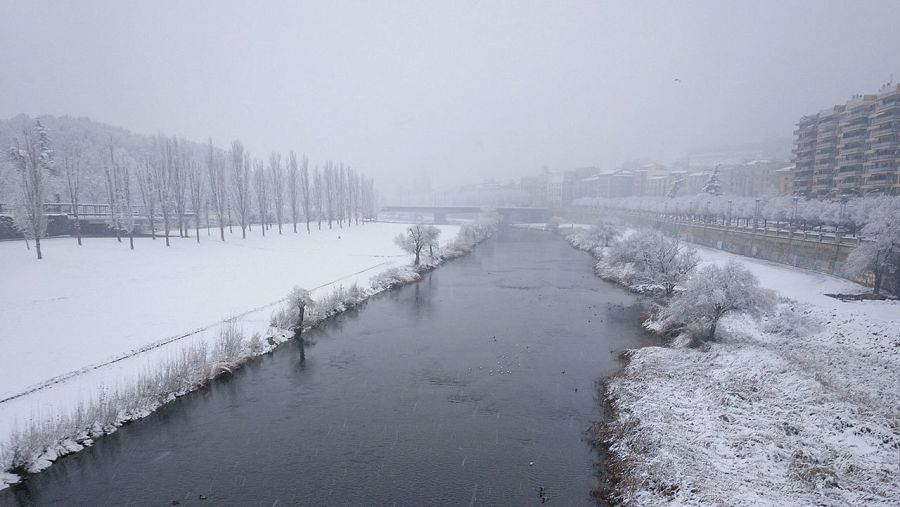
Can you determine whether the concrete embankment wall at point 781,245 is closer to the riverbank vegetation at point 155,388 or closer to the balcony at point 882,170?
the balcony at point 882,170

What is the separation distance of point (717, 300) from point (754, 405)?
7.40m

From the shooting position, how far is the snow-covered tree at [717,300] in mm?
23469

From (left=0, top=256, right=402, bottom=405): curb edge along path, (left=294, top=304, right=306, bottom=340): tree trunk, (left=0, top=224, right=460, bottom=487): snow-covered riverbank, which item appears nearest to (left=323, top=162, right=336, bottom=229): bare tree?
(left=0, top=224, right=460, bottom=487): snow-covered riverbank

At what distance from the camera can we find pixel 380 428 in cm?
1758

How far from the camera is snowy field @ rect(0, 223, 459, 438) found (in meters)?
18.9

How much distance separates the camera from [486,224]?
97688mm

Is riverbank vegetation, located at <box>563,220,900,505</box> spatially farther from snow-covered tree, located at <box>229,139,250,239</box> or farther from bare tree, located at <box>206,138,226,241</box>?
snow-covered tree, located at <box>229,139,250,239</box>

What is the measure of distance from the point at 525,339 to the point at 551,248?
51309 millimetres

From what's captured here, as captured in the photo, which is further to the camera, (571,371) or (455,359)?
(455,359)

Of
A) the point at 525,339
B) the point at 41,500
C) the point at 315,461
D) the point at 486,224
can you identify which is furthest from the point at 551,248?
the point at 41,500

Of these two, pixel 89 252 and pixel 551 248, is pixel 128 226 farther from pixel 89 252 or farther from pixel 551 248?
pixel 551 248

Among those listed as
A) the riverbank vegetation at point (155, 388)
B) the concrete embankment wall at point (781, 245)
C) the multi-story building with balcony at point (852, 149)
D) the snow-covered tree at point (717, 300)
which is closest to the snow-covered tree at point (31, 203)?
the riverbank vegetation at point (155, 388)

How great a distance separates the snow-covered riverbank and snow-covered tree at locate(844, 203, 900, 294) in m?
38.5

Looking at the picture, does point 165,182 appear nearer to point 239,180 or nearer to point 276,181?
point 239,180
